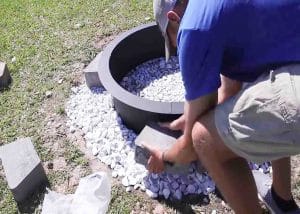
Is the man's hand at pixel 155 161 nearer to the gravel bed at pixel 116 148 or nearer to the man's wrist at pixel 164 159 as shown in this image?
the man's wrist at pixel 164 159

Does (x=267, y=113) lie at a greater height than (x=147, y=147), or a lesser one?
greater

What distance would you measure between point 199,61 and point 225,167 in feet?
1.73

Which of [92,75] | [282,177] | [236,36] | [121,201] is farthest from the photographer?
[92,75]

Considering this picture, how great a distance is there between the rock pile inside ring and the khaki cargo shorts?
91 centimetres

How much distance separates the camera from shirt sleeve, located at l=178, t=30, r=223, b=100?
174cm

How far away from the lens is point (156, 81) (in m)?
3.56

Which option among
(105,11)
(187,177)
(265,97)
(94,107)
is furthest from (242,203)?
(105,11)

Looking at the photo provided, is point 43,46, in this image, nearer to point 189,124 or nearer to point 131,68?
point 131,68

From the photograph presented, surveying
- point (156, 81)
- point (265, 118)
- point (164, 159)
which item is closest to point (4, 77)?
point (156, 81)

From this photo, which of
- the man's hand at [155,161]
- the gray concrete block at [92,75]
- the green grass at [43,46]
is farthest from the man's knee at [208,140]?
the gray concrete block at [92,75]

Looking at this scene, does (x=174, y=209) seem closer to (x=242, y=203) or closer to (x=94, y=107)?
(x=242, y=203)

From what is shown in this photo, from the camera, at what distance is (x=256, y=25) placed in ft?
5.68

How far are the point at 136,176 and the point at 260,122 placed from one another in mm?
1195

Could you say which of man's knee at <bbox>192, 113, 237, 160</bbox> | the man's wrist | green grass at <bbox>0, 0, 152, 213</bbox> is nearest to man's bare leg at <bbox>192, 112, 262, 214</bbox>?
man's knee at <bbox>192, 113, 237, 160</bbox>
